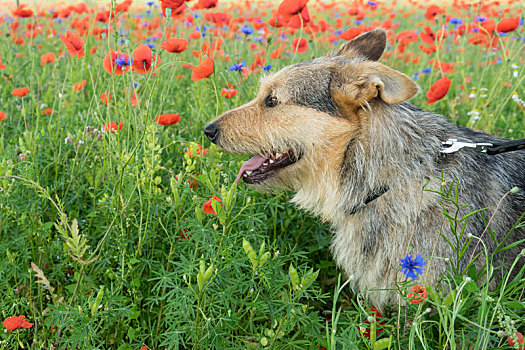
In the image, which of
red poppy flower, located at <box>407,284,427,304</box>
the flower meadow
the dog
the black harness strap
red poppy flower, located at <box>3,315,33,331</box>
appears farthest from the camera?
the dog

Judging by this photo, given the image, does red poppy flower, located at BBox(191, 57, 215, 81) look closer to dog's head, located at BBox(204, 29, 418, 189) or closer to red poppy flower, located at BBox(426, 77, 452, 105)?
dog's head, located at BBox(204, 29, 418, 189)

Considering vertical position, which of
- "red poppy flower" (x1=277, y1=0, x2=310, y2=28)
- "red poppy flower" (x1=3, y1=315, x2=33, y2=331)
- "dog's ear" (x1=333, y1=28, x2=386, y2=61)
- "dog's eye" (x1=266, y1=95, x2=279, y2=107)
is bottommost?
"red poppy flower" (x1=3, y1=315, x2=33, y2=331)

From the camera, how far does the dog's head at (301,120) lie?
244 centimetres

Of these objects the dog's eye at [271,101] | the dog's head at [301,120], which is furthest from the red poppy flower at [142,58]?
the dog's eye at [271,101]

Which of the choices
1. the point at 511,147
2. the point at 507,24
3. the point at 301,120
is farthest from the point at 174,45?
the point at 507,24

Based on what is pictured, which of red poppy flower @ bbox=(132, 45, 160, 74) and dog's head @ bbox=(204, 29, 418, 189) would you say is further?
red poppy flower @ bbox=(132, 45, 160, 74)

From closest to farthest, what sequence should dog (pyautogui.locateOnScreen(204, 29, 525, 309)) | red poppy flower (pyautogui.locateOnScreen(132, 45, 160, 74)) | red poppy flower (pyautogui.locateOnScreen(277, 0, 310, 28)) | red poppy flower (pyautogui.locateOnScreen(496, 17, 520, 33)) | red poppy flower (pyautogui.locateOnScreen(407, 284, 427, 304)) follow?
1. red poppy flower (pyautogui.locateOnScreen(407, 284, 427, 304))
2. dog (pyautogui.locateOnScreen(204, 29, 525, 309))
3. red poppy flower (pyautogui.locateOnScreen(132, 45, 160, 74))
4. red poppy flower (pyautogui.locateOnScreen(277, 0, 310, 28))
5. red poppy flower (pyautogui.locateOnScreen(496, 17, 520, 33))

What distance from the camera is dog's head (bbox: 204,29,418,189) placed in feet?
8.02

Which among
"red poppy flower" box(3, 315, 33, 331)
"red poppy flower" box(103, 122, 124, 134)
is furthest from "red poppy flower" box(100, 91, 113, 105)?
"red poppy flower" box(3, 315, 33, 331)

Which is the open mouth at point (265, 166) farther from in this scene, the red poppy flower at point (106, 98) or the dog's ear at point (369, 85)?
the red poppy flower at point (106, 98)

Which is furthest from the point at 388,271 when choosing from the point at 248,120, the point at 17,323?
the point at 17,323

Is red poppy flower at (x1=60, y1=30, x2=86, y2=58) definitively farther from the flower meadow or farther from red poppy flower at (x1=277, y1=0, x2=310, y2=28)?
red poppy flower at (x1=277, y1=0, x2=310, y2=28)

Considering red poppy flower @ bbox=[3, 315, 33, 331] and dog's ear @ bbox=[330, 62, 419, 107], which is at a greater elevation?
dog's ear @ bbox=[330, 62, 419, 107]

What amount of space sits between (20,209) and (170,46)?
137 cm
